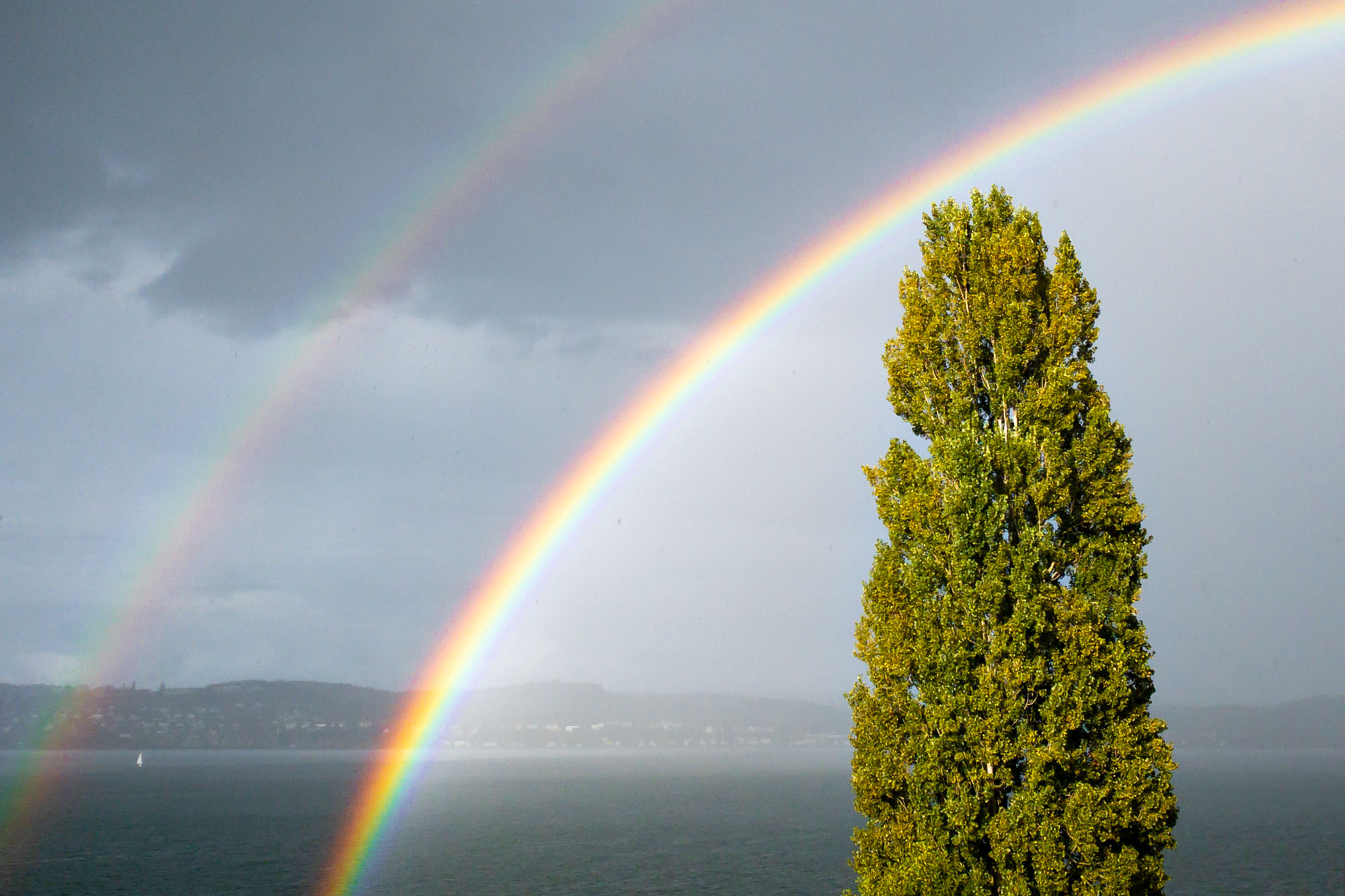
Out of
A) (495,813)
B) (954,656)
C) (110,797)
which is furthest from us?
(110,797)

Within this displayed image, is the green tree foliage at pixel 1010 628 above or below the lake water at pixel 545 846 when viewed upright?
above

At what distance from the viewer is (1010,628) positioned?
17.8m

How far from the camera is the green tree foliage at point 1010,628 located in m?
17.4

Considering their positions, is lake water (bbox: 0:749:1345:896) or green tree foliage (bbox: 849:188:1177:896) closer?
green tree foliage (bbox: 849:188:1177:896)

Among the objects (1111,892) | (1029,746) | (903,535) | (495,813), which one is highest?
(903,535)

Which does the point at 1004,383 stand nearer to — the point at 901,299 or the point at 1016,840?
the point at 901,299

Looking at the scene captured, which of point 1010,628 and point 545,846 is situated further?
point 545,846

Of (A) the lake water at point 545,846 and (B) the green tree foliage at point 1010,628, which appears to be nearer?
(B) the green tree foliage at point 1010,628

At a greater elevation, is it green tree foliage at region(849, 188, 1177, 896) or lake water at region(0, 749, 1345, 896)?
Answer: green tree foliage at region(849, 188, 1177, 896)

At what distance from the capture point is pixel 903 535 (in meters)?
20.2

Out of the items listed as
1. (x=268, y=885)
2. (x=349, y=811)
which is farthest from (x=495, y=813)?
(x=268, y=885)

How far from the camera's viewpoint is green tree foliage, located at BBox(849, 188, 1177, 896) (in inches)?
685

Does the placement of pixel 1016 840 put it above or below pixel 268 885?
above

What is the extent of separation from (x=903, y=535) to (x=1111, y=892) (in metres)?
7.41
